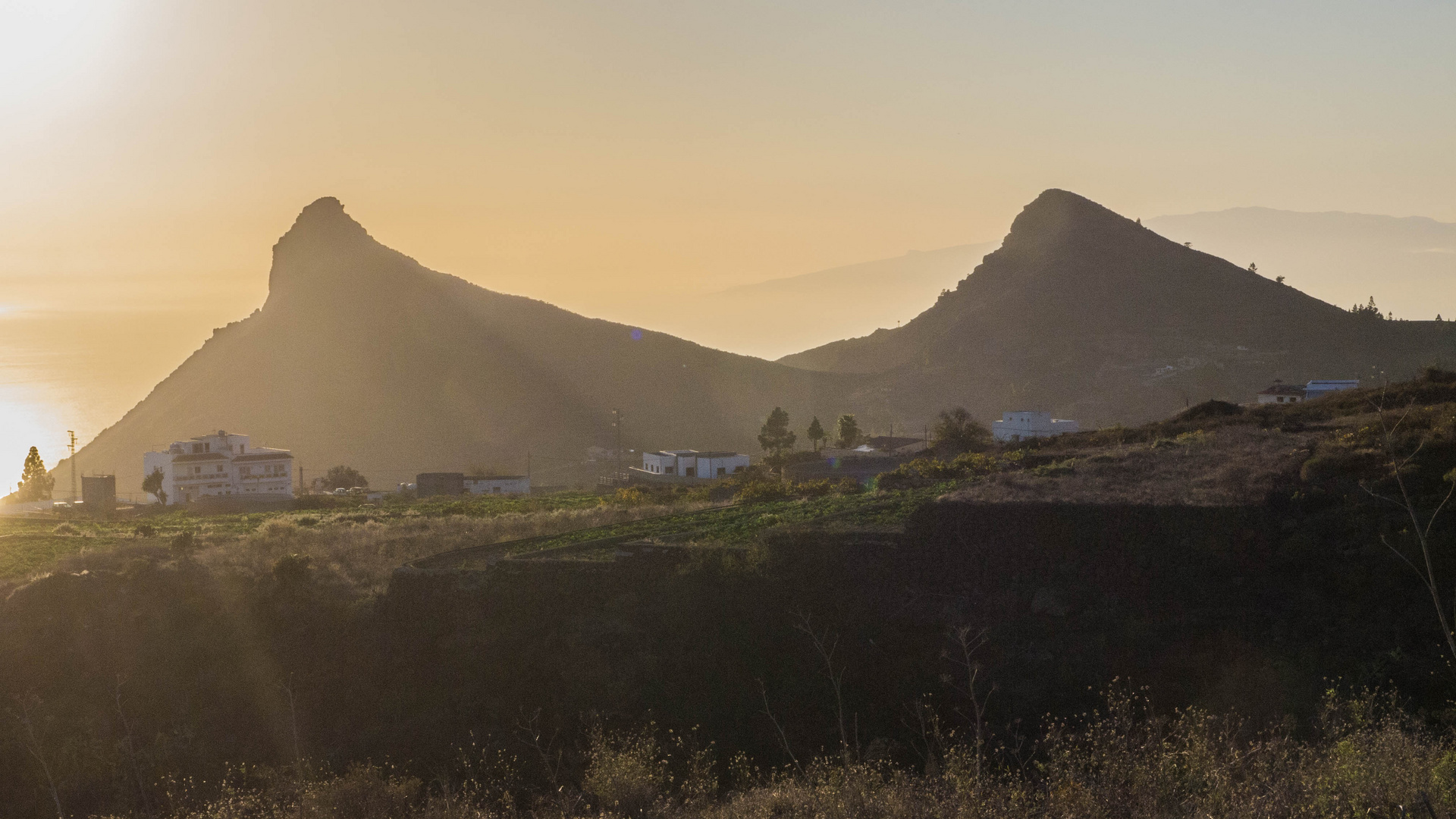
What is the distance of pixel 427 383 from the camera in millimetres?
133625

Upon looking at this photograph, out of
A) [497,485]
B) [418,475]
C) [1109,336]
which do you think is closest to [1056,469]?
[497,485]

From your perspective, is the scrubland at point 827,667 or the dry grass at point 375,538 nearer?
the scrubland at point 827,667

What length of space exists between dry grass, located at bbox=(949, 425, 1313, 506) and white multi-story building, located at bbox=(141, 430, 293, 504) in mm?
63392

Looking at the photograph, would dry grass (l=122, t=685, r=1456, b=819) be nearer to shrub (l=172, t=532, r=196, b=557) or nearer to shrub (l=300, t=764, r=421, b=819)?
shrub (l=300, t=764, r=421, b=819)

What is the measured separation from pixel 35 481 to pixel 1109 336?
132634mm

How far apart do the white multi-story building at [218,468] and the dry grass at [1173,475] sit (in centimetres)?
6339

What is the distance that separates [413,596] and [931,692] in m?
13.1

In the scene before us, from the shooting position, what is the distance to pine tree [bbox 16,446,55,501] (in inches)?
3406

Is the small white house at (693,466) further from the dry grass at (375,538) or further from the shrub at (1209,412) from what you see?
the shrub at (1209,412)

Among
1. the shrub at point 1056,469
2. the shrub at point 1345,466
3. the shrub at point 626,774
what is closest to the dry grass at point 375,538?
the shrub at point 626,774

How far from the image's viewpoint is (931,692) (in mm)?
19109

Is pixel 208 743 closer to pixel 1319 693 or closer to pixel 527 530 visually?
pixel 527 530

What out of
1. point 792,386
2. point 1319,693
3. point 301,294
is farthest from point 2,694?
point 301,294

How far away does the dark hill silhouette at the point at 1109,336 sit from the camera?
125 meters
